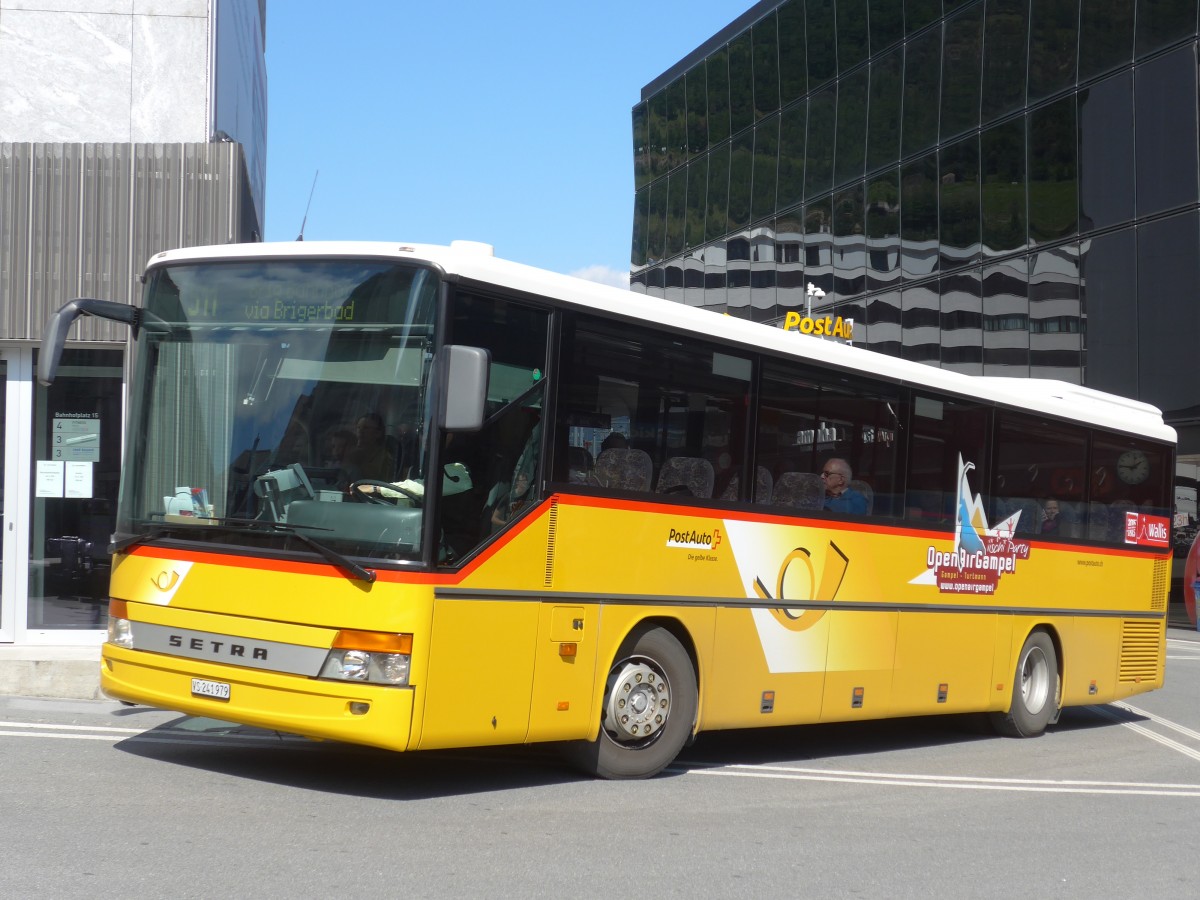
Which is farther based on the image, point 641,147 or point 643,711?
point 641,147

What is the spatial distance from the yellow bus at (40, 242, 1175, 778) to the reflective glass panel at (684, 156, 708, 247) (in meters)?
32.0

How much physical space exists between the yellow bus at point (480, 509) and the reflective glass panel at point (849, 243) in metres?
24.7

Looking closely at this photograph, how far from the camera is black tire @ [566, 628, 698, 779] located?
873 centimetres

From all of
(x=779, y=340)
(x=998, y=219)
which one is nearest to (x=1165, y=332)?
(x=998, y=219)

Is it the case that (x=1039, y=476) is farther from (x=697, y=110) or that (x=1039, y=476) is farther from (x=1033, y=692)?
(x=697, y=110)

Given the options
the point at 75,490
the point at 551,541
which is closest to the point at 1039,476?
the point at 551,541

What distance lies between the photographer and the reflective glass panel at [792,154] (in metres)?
37.5

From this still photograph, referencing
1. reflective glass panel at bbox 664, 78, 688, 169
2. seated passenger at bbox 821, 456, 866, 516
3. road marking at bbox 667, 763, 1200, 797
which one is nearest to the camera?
road marking at bbox 667, 763, 1200, 797

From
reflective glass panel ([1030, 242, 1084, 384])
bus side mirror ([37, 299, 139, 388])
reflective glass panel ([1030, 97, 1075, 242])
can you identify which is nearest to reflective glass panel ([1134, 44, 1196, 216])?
reflective glass panel ([1030, 97, 1075, 242])

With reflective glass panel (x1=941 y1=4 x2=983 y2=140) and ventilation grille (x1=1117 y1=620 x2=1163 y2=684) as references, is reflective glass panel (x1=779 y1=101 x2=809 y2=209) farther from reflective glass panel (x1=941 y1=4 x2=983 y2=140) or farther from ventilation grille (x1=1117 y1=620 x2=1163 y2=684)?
ventilation grille (x1=1117 y1=620 x2=1163 y2=684)

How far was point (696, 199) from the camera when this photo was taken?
42.9 meters

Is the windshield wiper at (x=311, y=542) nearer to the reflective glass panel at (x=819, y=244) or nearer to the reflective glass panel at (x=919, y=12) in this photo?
the reflective glass panel at (x=919, y=12)

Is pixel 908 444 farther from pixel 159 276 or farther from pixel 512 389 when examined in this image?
pixel 159 276

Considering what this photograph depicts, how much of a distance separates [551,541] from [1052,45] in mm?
25035
